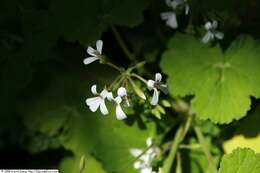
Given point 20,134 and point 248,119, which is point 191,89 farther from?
point 20,134

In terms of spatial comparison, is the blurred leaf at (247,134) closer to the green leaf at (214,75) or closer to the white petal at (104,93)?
the green leaf at (214,75)

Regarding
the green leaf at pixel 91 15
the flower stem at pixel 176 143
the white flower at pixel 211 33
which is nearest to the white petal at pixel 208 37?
the white flower at pixel 211 33

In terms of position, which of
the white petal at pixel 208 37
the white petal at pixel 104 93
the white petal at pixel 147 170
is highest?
the white petal at pixel 208 37

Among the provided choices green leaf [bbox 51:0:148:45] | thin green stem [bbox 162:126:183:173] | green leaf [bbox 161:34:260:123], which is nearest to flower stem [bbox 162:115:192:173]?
thin green stem [bbox 162:126:183:173]

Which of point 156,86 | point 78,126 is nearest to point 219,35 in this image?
point 156,86

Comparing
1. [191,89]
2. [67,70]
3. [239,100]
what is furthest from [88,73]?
[239,100]

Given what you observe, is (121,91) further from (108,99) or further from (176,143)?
(176,143)

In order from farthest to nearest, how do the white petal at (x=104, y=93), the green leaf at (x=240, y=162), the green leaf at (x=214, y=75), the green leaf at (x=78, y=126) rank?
the green leaf at (x=78, y=126) < the green leaf at (x=214, y=75) < the white petal at (x=104, y=93) < the green leaf at (x=240, y=162)
